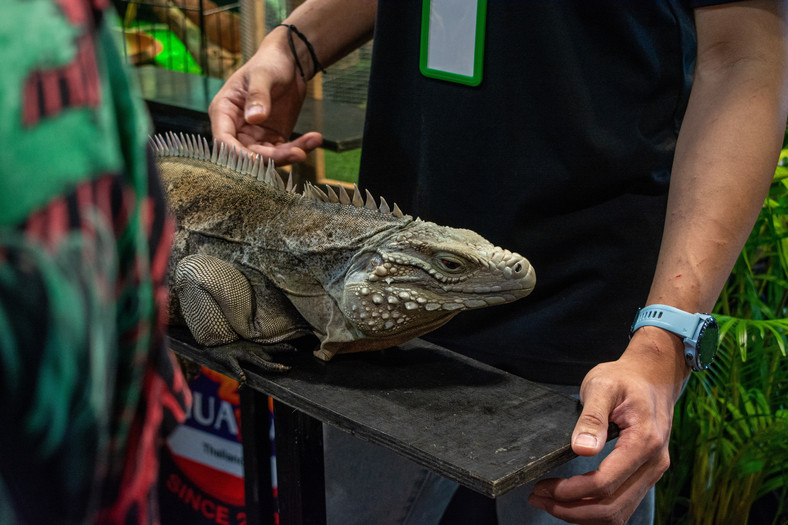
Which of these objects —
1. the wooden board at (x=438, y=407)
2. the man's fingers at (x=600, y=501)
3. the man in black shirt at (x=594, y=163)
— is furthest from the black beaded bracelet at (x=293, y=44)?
the man's fingers at (x=600, y=501)

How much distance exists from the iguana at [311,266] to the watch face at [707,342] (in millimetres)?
276

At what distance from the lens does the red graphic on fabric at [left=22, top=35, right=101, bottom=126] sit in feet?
1.50

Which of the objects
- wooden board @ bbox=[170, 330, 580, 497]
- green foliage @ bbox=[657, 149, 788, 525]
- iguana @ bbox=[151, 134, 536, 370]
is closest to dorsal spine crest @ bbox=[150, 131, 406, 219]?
iguana @ bbox=[151, 134, 536, 370]

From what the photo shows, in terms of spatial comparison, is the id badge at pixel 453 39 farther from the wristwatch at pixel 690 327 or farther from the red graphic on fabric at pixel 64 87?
the red graphic on fabric at pixel 64 87

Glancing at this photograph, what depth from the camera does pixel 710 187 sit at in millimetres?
1270

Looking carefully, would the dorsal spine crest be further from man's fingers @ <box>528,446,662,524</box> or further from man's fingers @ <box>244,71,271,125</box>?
man's fingers @ <box>528,446,662,524</box>

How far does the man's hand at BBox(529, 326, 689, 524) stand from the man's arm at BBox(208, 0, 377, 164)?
2.87 ft

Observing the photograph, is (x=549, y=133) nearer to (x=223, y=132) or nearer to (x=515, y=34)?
(x=515, y=34)

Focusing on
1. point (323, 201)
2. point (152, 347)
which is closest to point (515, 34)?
point (323, 201)

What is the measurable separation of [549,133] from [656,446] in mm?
616

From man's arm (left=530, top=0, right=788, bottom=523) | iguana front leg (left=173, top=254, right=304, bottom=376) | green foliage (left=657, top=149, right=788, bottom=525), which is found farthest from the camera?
green foliage (left=657, top=149, right=788, bottom=525)

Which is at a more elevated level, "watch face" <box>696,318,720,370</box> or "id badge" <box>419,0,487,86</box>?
"id badge" <box>419,0,487,86</box>

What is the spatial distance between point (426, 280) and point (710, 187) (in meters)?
0.48

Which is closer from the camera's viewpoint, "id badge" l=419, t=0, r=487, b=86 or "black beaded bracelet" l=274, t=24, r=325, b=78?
"id badge" l=419, t=0, r=487, b=86
